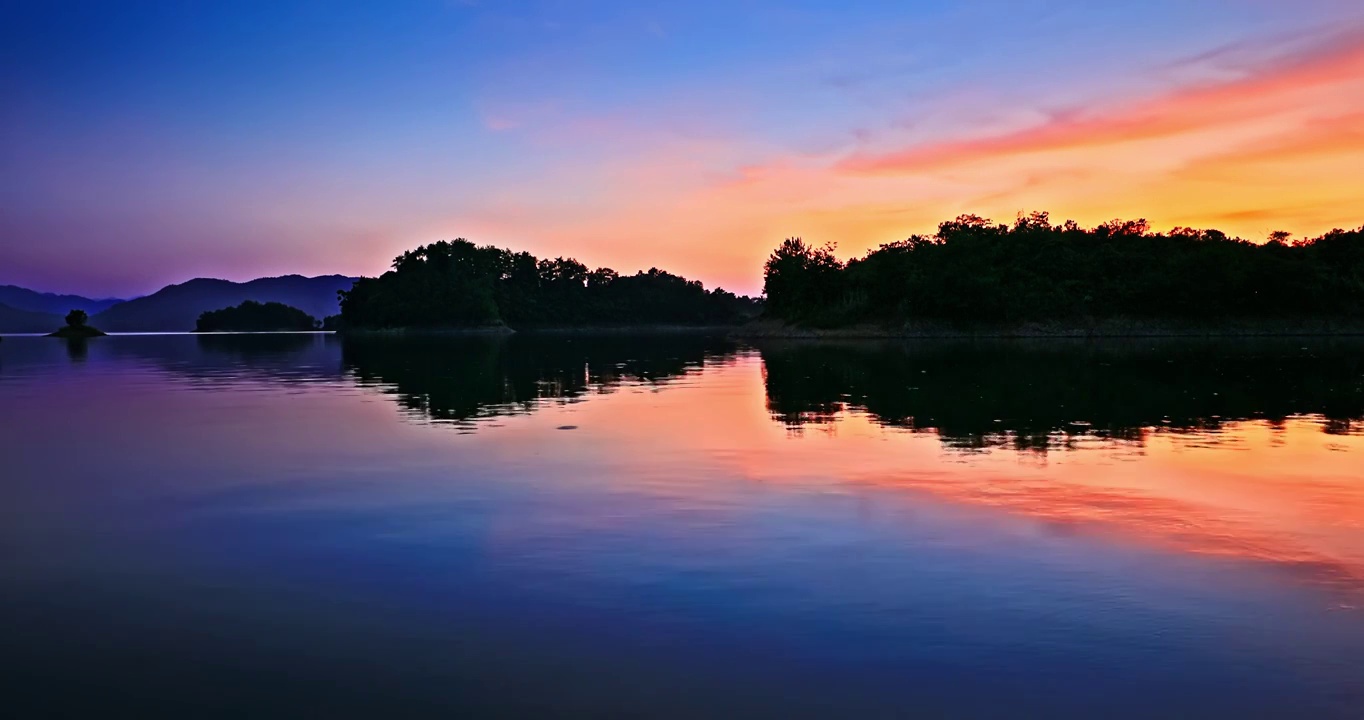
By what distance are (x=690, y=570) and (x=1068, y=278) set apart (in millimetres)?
134916

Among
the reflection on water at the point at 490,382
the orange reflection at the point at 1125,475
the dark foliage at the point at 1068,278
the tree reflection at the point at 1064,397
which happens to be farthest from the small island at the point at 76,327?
the orange reflection at the point at 1125,475

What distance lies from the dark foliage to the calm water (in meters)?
105

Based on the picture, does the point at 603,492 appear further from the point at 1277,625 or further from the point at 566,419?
the point at 566,419

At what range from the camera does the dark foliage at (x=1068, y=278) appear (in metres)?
119

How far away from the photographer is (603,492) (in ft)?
48.2

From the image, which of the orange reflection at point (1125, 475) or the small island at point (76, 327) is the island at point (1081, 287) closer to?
the orange reflection at point (1125, 475)

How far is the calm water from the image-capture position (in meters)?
6.79

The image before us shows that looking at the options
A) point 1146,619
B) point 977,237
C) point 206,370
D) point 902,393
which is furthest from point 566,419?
point 977,237

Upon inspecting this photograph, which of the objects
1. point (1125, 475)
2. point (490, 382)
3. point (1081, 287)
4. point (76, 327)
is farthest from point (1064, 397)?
point (76, 327)

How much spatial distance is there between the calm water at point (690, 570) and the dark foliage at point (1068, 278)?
105 metres

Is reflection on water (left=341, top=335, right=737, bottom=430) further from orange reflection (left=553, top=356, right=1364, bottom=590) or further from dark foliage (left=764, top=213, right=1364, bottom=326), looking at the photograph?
dark foliage (left=764, top=213, right=1364, bottom=326)

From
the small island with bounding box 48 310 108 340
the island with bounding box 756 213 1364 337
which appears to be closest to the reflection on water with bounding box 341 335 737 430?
the island with bounding box 756 213 1364 337

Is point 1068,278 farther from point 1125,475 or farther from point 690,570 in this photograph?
point 690,570

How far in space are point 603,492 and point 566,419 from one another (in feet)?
37.1
